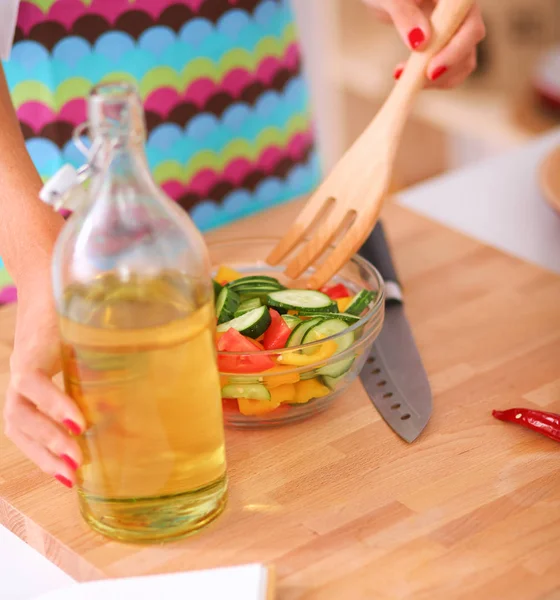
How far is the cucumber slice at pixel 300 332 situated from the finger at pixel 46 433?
0.25 metres

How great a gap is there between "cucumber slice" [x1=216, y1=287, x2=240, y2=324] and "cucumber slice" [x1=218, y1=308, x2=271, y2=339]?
2 centimetres

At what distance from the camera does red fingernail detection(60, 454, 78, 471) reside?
2.55ft

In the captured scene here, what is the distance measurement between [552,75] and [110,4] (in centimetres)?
154

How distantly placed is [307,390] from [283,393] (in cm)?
3

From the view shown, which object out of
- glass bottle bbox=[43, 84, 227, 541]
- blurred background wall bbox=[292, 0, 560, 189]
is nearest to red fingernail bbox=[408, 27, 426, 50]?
glass bottle bbox=[43, 84, 227, 541]

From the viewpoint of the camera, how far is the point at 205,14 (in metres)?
1.49

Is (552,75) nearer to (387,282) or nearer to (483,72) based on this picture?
(483,72)

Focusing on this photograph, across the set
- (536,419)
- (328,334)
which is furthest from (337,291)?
(536,419)

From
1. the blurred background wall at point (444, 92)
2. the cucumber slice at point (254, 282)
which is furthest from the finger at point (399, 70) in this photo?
the blurred background wall at point (444, 92)

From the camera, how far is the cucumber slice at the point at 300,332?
0.94m

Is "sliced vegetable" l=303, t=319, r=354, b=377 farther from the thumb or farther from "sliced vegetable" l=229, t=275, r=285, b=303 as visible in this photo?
the thumb

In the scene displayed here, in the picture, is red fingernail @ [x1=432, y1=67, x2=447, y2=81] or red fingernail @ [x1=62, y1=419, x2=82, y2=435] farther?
red fingernail @ [x1=432, y1=67, x2=447, y2=81]

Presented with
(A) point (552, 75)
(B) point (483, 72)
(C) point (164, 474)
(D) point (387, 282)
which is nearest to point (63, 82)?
(D) point (387, 282)

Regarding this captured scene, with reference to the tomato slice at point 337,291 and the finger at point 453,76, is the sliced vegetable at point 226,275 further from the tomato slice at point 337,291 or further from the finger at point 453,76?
the finger at point 453,76
